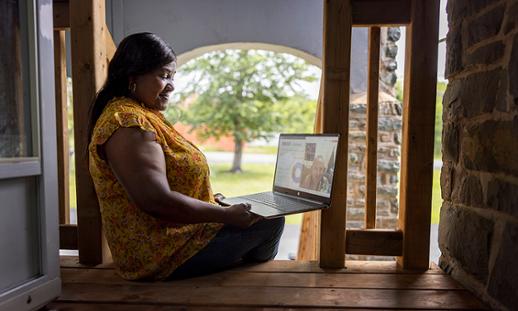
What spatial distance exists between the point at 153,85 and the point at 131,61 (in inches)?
4.3

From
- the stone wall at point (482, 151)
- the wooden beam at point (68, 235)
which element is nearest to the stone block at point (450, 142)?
the stone wall at point (482, 151)

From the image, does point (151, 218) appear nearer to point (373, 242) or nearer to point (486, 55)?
point (373, 242)

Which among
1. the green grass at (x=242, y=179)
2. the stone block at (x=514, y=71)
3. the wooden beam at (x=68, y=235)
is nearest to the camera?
the stone block at (x=514, y=71)

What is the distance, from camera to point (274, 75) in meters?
10.8

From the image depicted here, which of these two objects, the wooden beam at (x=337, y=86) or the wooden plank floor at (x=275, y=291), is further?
the wooden beam at (x=337, y=86)

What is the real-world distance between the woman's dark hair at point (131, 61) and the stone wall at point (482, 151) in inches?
43.1

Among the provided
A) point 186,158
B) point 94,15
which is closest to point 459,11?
point 186,158

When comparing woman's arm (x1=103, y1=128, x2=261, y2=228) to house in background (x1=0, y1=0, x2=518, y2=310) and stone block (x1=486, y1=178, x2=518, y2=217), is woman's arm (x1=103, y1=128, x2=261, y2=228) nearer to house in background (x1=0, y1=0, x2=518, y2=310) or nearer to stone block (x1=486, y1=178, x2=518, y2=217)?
house in background (x1=0, y1=0, x2=518, y2=310)

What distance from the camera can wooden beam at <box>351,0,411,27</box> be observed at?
1.60 m

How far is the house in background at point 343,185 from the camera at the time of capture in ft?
3.94

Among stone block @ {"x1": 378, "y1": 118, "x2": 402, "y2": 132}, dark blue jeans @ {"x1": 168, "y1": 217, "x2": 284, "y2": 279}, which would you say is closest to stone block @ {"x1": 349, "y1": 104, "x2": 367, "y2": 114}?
stone block @ {"x1": 378, "y1": 118, "x2": 402, "y2": 132}

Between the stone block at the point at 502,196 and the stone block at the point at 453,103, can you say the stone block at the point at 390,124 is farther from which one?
the stone block at the point at 502,196

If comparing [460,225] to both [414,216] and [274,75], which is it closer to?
[414,216]

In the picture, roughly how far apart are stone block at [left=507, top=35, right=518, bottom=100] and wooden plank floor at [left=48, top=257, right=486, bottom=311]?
2.29ft
